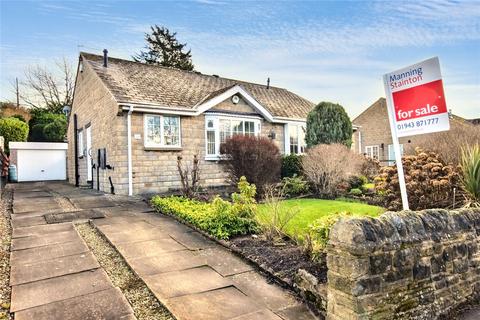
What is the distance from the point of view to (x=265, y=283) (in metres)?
4.11

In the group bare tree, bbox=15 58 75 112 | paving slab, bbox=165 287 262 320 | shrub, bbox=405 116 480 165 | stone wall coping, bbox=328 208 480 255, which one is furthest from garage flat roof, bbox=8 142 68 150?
stone wall coping, bbox=328 208 480 255

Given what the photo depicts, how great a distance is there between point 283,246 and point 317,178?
21.8 ft

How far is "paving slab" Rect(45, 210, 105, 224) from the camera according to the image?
724cm

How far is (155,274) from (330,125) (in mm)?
12118

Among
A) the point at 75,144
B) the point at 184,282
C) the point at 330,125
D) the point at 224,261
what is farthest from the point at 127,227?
the point at 75,144

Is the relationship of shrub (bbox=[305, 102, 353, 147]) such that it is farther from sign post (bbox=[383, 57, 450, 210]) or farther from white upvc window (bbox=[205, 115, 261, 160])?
sign post (bbox=[383, 57, 450, 210])

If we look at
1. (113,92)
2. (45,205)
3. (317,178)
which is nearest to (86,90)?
(113,92)

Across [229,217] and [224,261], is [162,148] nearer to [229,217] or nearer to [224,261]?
[229,217]

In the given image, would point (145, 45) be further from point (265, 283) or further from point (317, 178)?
point (265, 283)

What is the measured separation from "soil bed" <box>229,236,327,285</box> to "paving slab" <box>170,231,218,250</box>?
1.48 feet

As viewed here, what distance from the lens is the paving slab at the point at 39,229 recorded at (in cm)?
601

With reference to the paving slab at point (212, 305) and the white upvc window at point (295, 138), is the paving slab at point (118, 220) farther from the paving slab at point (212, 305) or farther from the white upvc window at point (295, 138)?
the white upvc window at point (295, 138)

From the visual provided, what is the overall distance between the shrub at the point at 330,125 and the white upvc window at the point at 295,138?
1.49 meters

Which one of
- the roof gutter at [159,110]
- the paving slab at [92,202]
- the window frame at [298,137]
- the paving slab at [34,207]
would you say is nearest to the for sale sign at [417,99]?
the paving slab at [92,202]
